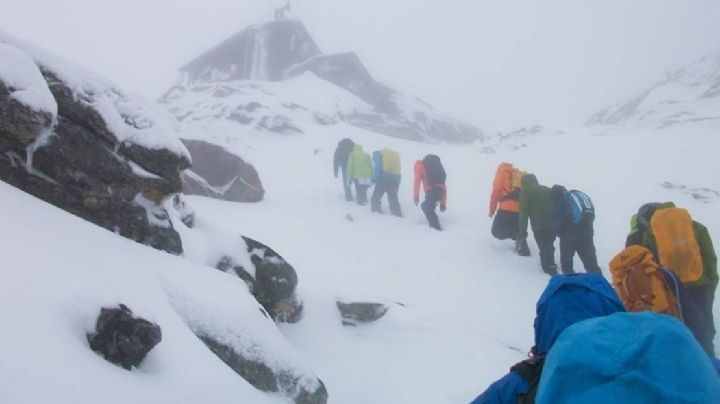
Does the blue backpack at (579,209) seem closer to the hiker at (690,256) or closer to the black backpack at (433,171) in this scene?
the hiker at (690,256)

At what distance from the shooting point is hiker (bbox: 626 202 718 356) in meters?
5.29

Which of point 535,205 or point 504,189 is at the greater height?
point 504,189

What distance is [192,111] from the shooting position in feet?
107

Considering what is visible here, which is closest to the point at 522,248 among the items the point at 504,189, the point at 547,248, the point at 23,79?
the point at 547,248

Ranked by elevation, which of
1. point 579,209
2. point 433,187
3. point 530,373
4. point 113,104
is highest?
point 113,104

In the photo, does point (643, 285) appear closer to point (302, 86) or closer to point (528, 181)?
point (528, 181)

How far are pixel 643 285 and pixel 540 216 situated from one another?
188 inches

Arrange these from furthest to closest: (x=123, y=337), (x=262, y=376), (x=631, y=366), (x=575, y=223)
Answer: (x=575, y=223) < (x=262, y=376) < (x=123, y=337) < (x=631, y=366)

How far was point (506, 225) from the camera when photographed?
10.6m

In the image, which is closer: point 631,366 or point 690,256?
point 631,366

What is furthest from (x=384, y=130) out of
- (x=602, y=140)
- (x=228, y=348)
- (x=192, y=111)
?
(x=228, y=348)

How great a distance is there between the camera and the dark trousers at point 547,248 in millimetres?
9398

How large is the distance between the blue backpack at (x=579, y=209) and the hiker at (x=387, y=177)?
239 inches

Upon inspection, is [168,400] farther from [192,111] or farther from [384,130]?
[384,130]
